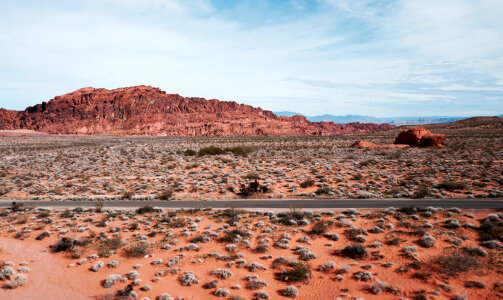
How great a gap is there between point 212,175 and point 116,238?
47.5ft

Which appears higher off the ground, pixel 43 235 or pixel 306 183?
pixel 306 183

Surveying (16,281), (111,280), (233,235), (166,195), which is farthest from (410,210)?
(16,281)

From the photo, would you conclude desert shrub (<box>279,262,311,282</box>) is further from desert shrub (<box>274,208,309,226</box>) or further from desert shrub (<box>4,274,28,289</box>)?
desert shrub (<box>4,274,28,289</box>)

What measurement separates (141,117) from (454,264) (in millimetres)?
135558

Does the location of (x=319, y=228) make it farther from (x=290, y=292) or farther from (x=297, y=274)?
(x=290, y=292)

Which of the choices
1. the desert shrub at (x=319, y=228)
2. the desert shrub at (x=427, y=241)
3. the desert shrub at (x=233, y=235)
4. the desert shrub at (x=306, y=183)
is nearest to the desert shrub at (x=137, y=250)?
the desert shrub at (x=233, y=235)

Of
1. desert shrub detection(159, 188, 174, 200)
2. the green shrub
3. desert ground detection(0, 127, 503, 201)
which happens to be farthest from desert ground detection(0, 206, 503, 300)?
the green shrub

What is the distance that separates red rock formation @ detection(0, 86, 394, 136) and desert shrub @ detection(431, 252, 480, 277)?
363ft

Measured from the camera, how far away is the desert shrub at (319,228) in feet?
42.2

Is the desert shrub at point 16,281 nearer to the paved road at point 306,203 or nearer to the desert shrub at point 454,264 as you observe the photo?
the paved road at point 306,203

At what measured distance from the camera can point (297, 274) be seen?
977 centimetres

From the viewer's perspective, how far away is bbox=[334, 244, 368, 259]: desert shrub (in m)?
10.9

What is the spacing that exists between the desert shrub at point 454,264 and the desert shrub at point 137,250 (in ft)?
36.7

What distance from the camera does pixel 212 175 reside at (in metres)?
26.9
